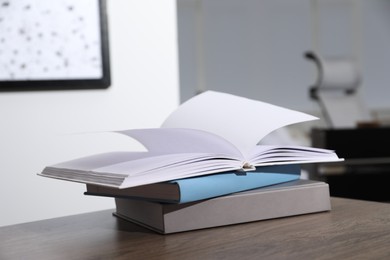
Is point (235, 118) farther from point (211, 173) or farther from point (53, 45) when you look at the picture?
point (53, 45)

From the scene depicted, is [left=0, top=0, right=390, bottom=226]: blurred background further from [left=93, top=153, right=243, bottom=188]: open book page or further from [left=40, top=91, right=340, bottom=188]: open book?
[left=93, top=153, right=243, bottom=188]: open book page

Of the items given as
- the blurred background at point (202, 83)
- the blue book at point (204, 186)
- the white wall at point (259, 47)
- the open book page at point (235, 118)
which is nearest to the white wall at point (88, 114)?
the blurred background at point (202, 83)

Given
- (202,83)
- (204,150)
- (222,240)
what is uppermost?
(204,150)

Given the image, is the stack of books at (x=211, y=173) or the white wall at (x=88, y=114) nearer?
the stack of books at (x=211, y=173)

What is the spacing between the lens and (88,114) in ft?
5.75

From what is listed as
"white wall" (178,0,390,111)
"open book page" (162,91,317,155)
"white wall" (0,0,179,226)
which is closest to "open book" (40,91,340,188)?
"open book page" (162,91,317,155)

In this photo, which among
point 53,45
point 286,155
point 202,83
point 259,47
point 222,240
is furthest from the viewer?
point 259,47

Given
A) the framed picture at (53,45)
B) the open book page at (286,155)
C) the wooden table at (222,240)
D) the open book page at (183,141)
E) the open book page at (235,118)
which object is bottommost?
the wooden table at (222,240)

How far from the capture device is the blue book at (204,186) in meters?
0.79

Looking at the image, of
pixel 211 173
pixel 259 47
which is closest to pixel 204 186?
pixel 211 173

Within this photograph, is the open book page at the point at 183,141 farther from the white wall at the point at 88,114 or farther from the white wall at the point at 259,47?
the white wall at the point at 259,47

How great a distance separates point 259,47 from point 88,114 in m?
5.45

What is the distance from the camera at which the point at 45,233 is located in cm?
87

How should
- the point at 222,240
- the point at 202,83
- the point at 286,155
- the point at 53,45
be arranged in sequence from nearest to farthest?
the point at 222,240 → the point at 286,155 → the point at 53,45 → the point at 202,83
